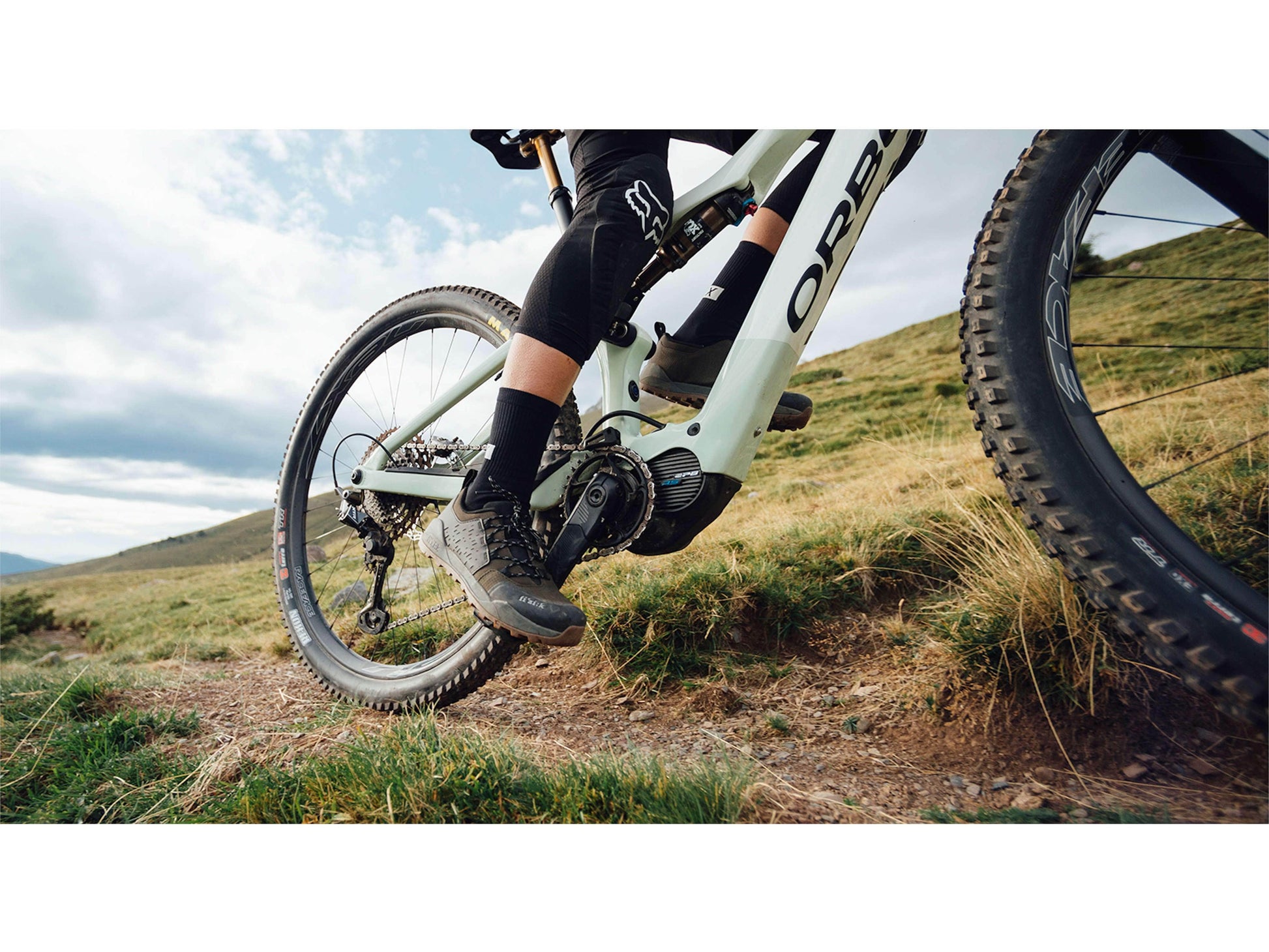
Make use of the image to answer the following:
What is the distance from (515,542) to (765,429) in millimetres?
781

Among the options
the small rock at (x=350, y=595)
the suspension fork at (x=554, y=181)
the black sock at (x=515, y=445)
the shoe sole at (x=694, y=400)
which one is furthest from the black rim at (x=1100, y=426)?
the small rock at (x=350, y=595)

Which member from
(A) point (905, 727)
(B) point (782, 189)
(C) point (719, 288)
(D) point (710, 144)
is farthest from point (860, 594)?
(D) point (710, 144)

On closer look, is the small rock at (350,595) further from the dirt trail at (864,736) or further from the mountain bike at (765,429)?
the dirt trail at (864,736)

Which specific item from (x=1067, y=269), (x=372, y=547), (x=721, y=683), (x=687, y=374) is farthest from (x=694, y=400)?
(x=372, y=547)

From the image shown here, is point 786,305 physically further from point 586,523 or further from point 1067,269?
point 586,523

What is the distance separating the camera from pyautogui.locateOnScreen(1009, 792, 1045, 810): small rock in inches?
50.9

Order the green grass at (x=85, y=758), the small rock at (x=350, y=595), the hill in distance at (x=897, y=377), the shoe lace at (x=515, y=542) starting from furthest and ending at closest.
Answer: the small rock at (x=350, y=595)
the hill in distance at (x=897, y=377)
the shoe lace at (x=515, y=542)
the green grass at (x=85, y=758)

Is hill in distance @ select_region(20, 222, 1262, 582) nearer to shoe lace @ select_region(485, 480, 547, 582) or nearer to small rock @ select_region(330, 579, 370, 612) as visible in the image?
shoe lace @ select_region(485, 480, 547, 582)

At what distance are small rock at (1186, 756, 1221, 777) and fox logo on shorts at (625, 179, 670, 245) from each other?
1.82 meters

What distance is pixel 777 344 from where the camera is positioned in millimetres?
1703

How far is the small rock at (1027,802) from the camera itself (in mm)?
1292

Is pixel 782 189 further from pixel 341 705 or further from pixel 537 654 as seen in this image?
pixel 341 705

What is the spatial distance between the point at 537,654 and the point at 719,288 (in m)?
1.63

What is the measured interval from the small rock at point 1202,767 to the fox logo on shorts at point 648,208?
1.82 metres
